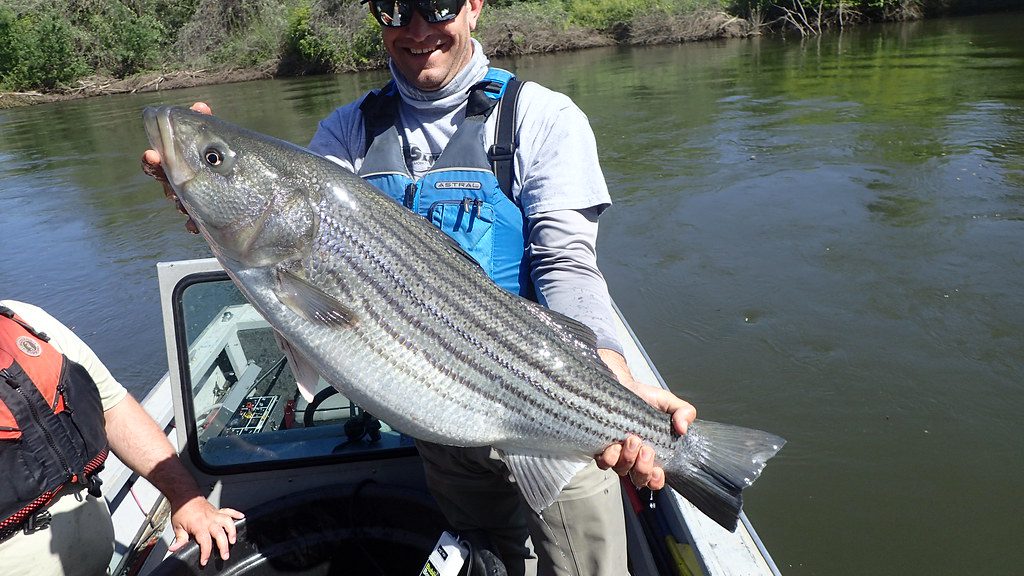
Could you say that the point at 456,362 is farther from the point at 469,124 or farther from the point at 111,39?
the point at 111,39

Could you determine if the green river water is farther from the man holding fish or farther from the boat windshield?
the boat windshield

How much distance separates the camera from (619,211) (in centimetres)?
1183

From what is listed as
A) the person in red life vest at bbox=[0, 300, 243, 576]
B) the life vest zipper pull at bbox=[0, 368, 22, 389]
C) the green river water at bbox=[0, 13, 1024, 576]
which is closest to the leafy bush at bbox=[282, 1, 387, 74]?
the green river water at bbox=[0, 13, 1024, 576]

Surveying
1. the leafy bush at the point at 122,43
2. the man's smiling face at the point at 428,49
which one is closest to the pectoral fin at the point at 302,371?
the man's smiling face at the point at 428,49

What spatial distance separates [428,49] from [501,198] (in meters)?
0.69

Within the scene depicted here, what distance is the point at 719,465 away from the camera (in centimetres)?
257

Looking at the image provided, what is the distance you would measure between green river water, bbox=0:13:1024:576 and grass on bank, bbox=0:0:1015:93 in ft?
52.5

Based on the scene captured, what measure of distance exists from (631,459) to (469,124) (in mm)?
1479

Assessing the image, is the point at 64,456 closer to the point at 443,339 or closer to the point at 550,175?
the point at 443,339

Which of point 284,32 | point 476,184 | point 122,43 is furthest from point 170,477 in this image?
point 122,43

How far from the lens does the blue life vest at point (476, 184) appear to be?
2.87 metres

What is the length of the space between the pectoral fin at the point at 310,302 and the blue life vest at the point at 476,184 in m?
0.72

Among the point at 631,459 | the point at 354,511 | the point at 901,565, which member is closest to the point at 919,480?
the point at 901,565

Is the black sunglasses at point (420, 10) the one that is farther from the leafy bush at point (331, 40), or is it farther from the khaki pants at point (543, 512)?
the leafy bush at point (331, 40)
